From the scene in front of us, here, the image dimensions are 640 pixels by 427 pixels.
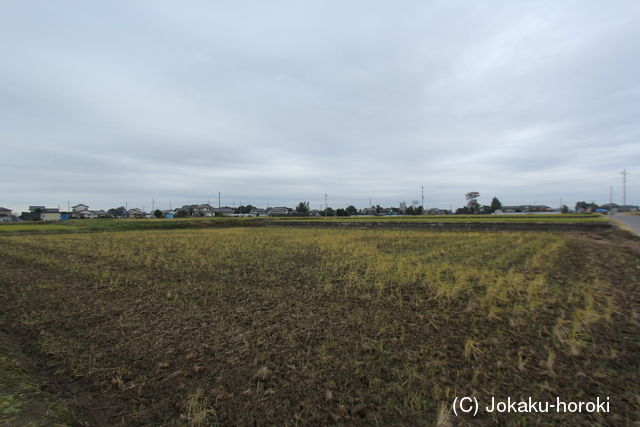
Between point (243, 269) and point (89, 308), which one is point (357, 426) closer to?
point (89, 308)

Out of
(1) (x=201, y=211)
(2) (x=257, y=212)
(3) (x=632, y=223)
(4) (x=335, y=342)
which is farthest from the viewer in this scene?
(2) (x=257, y=212)

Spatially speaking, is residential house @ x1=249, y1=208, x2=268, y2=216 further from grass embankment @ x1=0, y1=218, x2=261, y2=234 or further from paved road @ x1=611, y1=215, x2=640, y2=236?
paved road @ x1=611, y1=215, x2=640, y2=236

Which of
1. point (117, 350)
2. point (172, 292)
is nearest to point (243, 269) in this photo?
point (172, 292)

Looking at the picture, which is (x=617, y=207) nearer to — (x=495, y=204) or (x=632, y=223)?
(x=495, y=204)

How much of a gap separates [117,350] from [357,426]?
10.3ft

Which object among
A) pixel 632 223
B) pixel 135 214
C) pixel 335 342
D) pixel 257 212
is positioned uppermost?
pixel 257 212

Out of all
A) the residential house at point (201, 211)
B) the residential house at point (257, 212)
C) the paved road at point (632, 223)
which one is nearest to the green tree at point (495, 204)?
the paved road at point (632, 223)

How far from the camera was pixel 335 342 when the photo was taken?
11.5 ft

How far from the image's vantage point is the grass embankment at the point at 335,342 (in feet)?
7.98

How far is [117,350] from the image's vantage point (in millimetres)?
3357

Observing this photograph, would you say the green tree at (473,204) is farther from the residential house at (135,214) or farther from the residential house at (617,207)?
the residential house at (135,214)

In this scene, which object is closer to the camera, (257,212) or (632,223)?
(632,223)

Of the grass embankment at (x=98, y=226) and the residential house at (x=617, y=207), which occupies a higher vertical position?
the residential house at (x=617, y=207)

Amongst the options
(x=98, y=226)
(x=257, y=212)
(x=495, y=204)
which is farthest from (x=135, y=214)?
(x=495, y=204)
